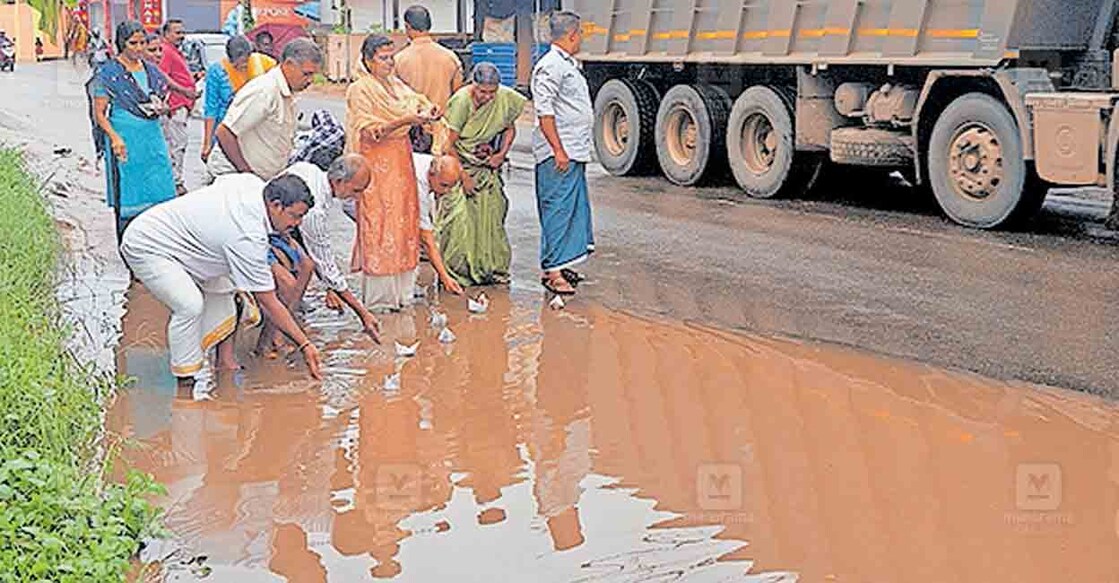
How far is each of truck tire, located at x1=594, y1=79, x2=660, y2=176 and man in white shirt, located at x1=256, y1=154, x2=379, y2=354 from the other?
8436mm

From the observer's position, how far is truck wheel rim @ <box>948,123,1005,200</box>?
11.1m

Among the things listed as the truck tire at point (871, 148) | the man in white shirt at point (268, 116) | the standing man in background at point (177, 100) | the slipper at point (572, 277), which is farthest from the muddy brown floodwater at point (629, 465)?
the truck tire at point (871, 148)

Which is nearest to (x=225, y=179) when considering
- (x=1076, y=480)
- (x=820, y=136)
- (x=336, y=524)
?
(x=336, y=524)

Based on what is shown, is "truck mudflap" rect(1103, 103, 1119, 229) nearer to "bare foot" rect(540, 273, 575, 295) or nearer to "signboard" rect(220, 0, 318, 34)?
"bare foot" rect(540, 273, 575, 295)

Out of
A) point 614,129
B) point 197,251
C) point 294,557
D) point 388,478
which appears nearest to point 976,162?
point 614,129

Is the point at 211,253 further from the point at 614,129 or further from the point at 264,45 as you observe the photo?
the point at 614,129

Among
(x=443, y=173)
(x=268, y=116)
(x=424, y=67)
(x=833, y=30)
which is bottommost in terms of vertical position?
(x=443, y=173)

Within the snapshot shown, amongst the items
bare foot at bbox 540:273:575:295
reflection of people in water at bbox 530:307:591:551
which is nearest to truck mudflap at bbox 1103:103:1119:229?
bare foot at bbox 540:273:575:295

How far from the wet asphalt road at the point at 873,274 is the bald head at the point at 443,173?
3.17 ft

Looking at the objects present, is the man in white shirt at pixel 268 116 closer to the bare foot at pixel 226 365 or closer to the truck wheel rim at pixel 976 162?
the bare foot at pixel 226 365

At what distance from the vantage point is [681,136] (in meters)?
15.1

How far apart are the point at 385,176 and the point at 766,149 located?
256 inches

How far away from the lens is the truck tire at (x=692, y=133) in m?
14.4

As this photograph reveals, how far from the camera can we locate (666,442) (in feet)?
19.1
